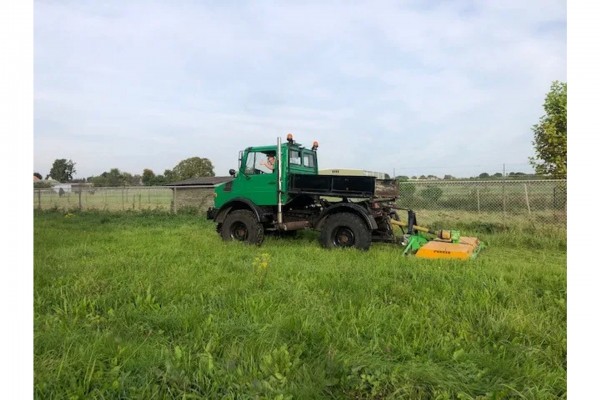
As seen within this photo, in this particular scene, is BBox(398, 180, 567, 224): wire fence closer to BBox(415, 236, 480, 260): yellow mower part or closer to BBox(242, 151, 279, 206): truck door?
BBox(415, 236, 480, 260): yellow mower part

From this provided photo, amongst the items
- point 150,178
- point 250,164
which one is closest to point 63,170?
point 150,178

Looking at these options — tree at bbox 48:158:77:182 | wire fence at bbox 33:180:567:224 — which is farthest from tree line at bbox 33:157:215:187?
wire fence at bbox 33:180:567:224

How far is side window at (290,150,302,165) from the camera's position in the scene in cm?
935

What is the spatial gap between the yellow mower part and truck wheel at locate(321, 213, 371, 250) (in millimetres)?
1152

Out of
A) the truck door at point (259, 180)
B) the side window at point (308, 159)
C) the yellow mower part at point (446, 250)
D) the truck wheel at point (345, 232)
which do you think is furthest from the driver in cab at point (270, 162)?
the yellow mower part at point (446, 250)

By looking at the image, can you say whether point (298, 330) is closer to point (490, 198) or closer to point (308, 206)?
point (308, 206)

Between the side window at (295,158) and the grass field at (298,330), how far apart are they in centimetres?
333

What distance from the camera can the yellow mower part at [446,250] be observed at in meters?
7.09

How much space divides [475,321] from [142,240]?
791cm

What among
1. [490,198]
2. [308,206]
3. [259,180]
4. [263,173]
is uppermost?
[263,173]

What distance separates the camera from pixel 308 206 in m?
10.0

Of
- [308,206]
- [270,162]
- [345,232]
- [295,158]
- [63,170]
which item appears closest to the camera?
[345,232]

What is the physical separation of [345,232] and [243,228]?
251 centimetres

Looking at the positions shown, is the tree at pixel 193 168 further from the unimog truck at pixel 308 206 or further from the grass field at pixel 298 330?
the grass field at pixel 298 330
